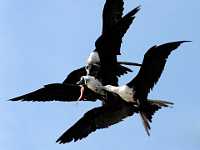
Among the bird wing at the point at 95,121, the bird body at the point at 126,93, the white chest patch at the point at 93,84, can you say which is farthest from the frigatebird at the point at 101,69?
the bird body at the point at 126,93

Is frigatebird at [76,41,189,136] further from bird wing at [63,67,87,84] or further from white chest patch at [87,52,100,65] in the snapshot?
bird wing at [63,67,87,84]

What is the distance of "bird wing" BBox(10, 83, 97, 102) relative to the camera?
91.5 ft

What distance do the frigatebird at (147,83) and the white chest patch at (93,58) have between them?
2745 millimetres

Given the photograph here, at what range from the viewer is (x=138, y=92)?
25.3 m

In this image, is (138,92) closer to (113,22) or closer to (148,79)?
(148,79)

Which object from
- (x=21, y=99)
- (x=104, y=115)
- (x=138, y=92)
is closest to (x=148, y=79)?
(x=138, y=92)

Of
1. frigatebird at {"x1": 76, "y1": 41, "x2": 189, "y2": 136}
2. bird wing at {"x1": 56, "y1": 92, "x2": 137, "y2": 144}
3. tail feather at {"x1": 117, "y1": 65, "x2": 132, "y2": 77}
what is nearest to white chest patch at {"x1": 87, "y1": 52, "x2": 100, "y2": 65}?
tail feather at {"x1": 117, "y1": 65, "x2": 132, "y2": 77}

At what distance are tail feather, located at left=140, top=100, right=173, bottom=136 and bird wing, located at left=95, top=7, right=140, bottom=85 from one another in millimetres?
3382

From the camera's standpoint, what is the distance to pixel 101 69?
28422 millimetres

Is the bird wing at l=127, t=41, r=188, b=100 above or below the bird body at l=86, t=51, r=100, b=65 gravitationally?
above

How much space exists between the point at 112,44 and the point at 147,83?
382cm

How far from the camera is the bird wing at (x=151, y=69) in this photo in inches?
974

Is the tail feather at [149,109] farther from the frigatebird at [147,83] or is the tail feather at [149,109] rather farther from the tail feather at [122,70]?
the tail feather at [122,70]

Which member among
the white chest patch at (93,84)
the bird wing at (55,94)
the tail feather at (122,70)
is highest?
the white chest patch at (93,84)
